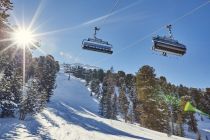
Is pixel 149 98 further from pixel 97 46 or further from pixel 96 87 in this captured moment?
pixel 96 87

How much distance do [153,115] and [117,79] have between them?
8632 cm

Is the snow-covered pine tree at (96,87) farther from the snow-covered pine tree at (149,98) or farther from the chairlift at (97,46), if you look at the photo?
the chairlift at (97,46)

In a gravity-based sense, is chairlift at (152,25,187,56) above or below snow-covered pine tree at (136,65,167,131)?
above

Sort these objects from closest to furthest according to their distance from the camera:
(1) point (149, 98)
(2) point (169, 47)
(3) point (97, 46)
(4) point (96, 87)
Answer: (2) point (169, 47) → (3) point (97, 46) → (1) point (149, 98) → (4) point (96, 87)

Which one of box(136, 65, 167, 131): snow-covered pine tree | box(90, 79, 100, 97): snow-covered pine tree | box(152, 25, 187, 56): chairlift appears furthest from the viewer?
box(90, 79, 100, 97): snow-covered pine tree

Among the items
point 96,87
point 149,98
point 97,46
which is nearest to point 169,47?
point 97,46

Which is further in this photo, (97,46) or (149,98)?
(149,98)

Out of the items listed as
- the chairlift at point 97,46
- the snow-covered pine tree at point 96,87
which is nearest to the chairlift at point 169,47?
the chairlift at point 97,46

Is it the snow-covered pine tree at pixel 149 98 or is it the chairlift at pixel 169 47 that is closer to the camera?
the chairlift at pixel 169 47

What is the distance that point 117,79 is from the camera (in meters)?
132

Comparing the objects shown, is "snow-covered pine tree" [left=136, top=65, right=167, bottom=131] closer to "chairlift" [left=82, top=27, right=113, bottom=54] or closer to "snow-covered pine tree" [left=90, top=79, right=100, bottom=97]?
"chairlift" [left=82, top=27, right=113, bottom=54]

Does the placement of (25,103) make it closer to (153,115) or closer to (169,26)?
(153,115)

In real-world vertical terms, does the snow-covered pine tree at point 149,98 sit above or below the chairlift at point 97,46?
below

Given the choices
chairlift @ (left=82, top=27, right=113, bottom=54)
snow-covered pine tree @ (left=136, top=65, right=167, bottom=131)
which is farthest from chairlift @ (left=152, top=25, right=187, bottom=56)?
snow-covered pine tree @ (left=136, top=65, right=167, bottom=131)
